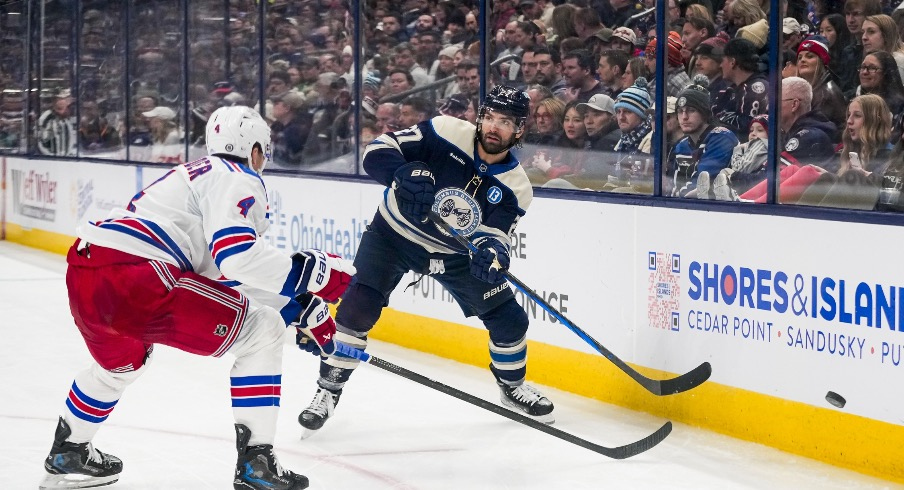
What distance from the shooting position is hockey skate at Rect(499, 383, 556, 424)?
3.85 m

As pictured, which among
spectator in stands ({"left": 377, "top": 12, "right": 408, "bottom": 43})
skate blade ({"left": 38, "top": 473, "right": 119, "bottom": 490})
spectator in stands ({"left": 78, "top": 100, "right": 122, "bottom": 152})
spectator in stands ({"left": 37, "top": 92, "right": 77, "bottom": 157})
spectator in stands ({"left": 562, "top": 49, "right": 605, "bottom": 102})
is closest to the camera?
skate blade ({"left": 38, "top": 473, "right": 119, "bottom": 490})

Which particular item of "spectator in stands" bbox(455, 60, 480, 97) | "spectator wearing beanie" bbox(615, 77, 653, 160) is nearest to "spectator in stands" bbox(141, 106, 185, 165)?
"spectator in stands" bbox(455, 60, 480, 97)

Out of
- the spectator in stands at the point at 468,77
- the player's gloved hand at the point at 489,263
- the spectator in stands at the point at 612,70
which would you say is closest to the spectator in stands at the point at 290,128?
the spectator in stands at the point at 468,77

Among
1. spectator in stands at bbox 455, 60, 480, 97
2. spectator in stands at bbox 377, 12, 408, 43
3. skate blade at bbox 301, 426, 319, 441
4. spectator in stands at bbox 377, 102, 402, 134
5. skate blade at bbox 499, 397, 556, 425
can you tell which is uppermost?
spectator in stands at bbox 377, 12, 408, 43

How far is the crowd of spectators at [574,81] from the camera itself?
345cm

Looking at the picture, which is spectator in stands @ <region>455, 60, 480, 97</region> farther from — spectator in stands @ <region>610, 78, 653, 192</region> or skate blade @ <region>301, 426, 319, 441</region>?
skate blade @ <region>301, 426, 319, 441</region>

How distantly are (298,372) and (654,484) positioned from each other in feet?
6.16

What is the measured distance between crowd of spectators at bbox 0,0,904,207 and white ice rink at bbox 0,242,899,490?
849 millimetres

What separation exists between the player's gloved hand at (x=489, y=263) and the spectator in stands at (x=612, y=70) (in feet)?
3.93

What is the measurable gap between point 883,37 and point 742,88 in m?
0.60

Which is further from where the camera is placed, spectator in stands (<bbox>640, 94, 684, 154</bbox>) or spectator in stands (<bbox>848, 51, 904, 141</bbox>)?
spectator in stands (<bbox>640, 94, 684, 154</bbox>)

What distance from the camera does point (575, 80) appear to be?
464 centimetres

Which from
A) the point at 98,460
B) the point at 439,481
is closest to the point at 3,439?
the point at 98,460

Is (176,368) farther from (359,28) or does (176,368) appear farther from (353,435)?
(359,28)
